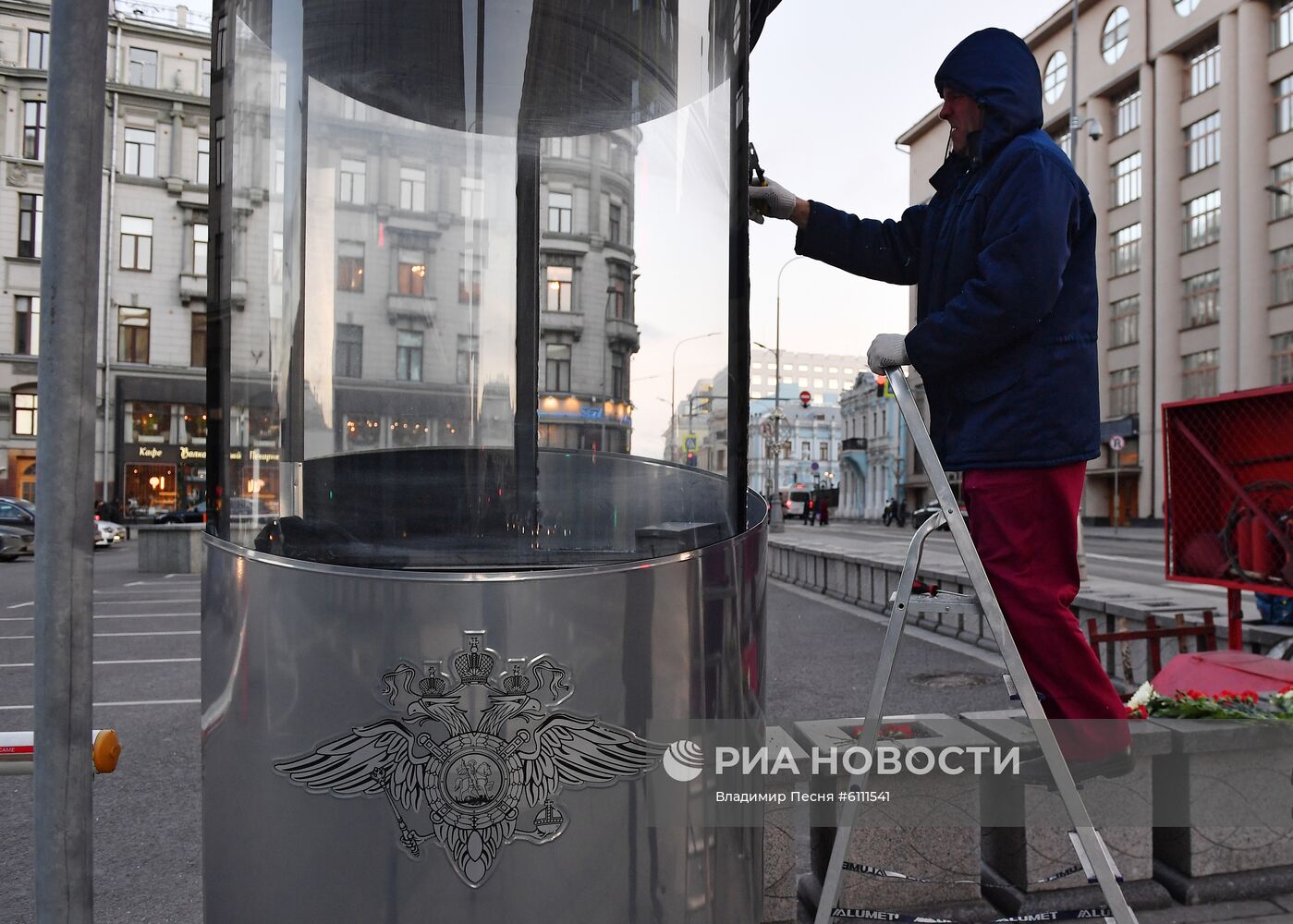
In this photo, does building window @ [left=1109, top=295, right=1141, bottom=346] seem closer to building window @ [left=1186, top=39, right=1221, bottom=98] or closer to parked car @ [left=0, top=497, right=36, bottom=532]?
building window @ [left=1186, top=39, right=1221, bottom=98]

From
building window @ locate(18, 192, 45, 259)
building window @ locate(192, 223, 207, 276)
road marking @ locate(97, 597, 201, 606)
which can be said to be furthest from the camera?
building window @ locate(192, 223, 207, 276)

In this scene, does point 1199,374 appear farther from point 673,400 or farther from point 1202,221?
point 673,400

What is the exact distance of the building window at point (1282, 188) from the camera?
1391 inches

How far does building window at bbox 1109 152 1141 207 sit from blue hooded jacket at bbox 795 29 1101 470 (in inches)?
1879

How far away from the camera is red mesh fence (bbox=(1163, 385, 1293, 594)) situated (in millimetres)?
4934

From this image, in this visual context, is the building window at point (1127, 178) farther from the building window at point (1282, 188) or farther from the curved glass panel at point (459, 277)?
the curved glass panel at point (459, 277)

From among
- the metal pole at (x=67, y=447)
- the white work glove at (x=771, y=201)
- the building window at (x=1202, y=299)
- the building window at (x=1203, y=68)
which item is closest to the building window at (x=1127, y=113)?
the building window at (x=1203, y=68)

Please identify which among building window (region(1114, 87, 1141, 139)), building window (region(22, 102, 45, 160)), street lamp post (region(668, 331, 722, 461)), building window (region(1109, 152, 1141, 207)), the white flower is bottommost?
the white flower

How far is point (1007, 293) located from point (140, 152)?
40.9 m

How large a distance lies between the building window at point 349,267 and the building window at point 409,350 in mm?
120

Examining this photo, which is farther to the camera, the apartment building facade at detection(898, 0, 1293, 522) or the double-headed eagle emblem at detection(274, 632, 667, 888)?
the apartment building facade at detection(898, 0, 1293, 522)

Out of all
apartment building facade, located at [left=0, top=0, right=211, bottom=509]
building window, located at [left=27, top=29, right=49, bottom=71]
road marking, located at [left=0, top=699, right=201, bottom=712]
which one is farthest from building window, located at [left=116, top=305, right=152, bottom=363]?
road marking, located at [left=0, top=699, right=201, bottom=712]

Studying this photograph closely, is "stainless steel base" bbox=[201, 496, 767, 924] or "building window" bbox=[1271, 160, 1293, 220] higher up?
"building window" bbox=[1271, 160, 1293, 220]

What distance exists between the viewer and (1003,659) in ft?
6.31
